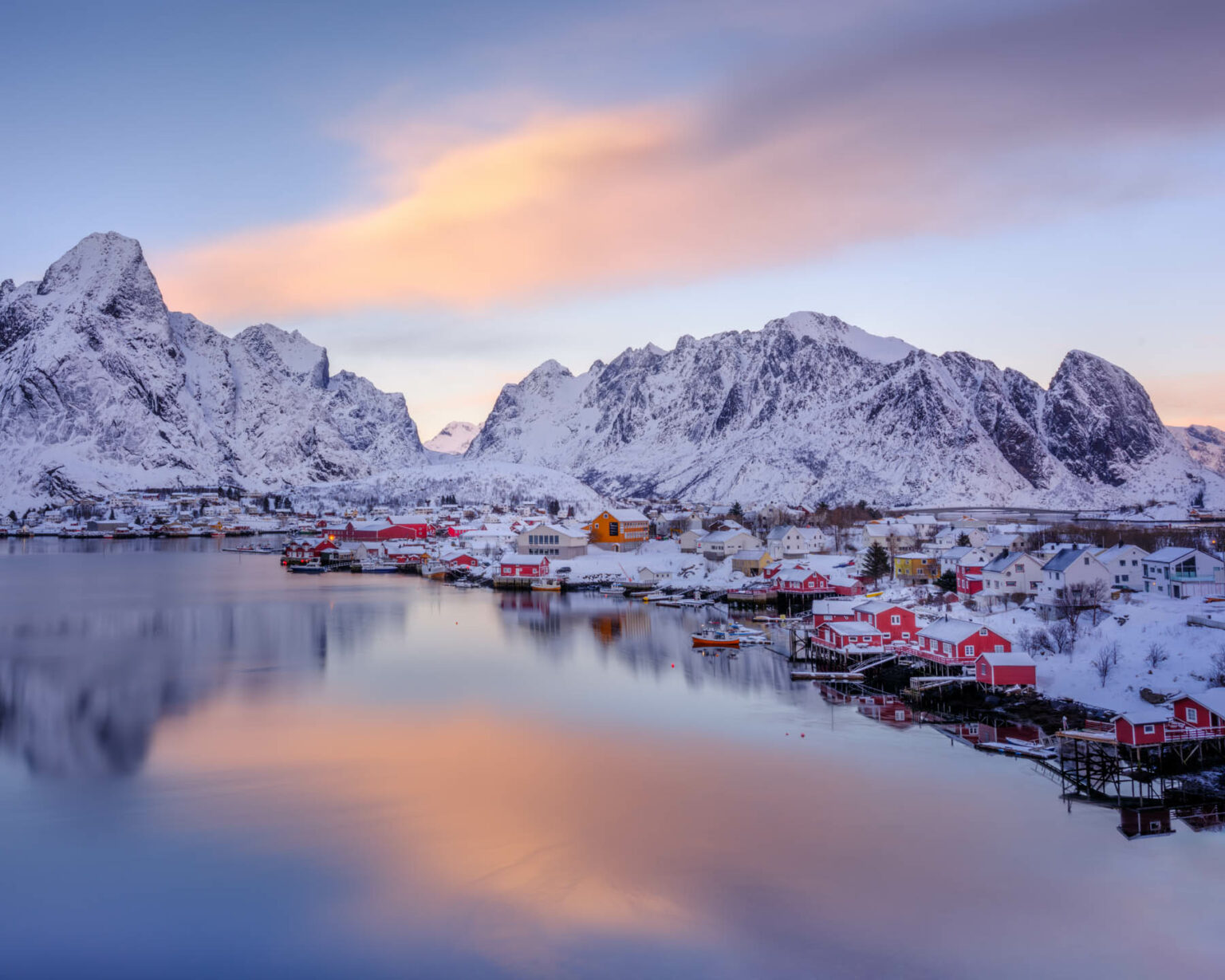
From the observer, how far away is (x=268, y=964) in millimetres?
12102

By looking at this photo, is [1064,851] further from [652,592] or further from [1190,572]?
[652,592]

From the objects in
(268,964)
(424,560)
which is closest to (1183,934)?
(268,964)

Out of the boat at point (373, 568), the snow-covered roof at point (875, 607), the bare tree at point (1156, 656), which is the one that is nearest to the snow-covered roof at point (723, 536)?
the snow-covered roof at point (875, 607)

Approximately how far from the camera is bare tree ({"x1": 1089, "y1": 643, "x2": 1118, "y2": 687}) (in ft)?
81.2

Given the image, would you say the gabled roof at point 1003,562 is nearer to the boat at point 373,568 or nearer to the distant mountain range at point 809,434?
the boat at point 373,568

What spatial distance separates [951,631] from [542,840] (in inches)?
672

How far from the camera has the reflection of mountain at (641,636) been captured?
30.6 meters

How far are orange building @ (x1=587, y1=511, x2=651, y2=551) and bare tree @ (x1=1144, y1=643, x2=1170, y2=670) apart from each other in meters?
46.0

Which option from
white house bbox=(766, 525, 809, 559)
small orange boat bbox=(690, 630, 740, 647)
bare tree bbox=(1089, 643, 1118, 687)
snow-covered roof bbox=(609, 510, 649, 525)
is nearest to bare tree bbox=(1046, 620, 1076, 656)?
bare tree bbox=(1089, 643, 1118, 687)

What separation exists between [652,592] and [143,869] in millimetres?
39287

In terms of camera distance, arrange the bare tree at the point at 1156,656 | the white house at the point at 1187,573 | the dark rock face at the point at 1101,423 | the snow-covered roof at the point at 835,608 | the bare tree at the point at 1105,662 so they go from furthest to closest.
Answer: the dark rock face at the point at 1101,423 < the snow-covered roof at the point at 835,608 < the white house at the point at 1187,573 < the bare tree at the point at 1105,662 < the bare tree at the point at 1156,656

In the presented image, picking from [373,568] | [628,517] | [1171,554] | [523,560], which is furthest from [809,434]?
[1171,554]

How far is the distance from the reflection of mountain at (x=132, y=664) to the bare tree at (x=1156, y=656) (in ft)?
82.0

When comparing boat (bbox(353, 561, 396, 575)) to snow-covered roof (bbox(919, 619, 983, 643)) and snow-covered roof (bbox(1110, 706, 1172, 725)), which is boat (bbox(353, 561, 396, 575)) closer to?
snow-covered roof (bbox(919, 619, 983, 643))
